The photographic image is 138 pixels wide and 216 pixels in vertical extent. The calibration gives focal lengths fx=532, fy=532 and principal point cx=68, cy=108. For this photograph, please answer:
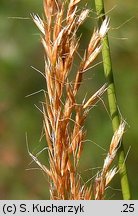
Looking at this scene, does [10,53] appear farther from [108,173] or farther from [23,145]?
[108,173]

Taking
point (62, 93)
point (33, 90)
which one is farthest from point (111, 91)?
point (33, 90)

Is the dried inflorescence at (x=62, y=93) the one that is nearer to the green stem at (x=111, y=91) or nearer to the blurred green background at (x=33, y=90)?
the green stem at (x=111, y=91)

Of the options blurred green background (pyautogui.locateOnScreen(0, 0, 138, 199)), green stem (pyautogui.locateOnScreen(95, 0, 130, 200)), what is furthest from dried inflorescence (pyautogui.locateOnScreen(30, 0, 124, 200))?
blurred green background (pyautogui.locateOnScreen(0, 0, 138, 199))

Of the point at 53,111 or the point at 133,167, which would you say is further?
the point at 133,167

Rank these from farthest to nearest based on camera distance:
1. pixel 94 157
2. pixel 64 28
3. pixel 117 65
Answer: pixel 117 65 → pixel 94 157 → pixel 64 28

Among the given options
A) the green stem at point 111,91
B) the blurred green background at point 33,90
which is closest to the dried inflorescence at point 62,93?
the green stem at point 111,91

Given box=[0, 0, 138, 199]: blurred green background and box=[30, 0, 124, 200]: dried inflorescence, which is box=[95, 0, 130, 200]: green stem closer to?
box=[30, 0, 124, 200]: dried inflorescence

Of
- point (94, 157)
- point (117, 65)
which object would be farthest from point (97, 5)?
point (117, 65)
